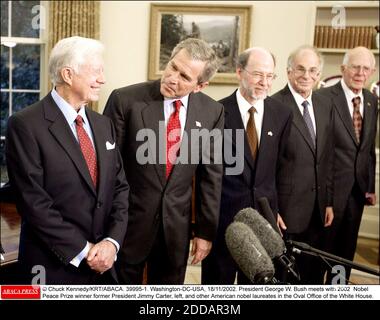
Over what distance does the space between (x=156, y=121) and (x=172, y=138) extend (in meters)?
0.07

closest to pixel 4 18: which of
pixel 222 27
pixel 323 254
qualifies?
pixel 222 27

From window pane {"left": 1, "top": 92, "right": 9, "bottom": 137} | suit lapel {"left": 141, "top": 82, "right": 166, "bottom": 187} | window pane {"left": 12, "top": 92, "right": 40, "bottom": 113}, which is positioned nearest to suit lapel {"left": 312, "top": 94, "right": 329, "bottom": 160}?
suit lapel {"left": 141, "top": 82, "right": 166, "bottom": 187}

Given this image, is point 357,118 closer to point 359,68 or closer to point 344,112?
point 344,112

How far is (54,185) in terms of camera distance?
1118 millimetres

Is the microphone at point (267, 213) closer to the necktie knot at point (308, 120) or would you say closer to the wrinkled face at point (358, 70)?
the necktie knot at point (308, 120)

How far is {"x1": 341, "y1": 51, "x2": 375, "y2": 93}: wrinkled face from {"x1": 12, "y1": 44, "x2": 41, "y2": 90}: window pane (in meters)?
1.76

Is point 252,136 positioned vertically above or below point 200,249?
above

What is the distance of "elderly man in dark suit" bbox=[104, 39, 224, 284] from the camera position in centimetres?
Result: 137

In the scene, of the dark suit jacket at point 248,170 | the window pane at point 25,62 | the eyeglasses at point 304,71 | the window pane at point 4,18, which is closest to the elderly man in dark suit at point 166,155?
the dark suit jacket at point 248,170

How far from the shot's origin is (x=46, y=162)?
1.10 meters

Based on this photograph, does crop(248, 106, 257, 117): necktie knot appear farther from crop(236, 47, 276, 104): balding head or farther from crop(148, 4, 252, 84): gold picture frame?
crop(148, 4, 252, 84): gold picture frame

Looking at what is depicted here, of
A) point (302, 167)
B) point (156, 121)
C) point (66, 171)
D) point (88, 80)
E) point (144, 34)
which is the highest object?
point (144, 34)

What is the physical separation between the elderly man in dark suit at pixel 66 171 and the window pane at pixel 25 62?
1755 mm

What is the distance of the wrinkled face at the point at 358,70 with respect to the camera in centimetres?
217
